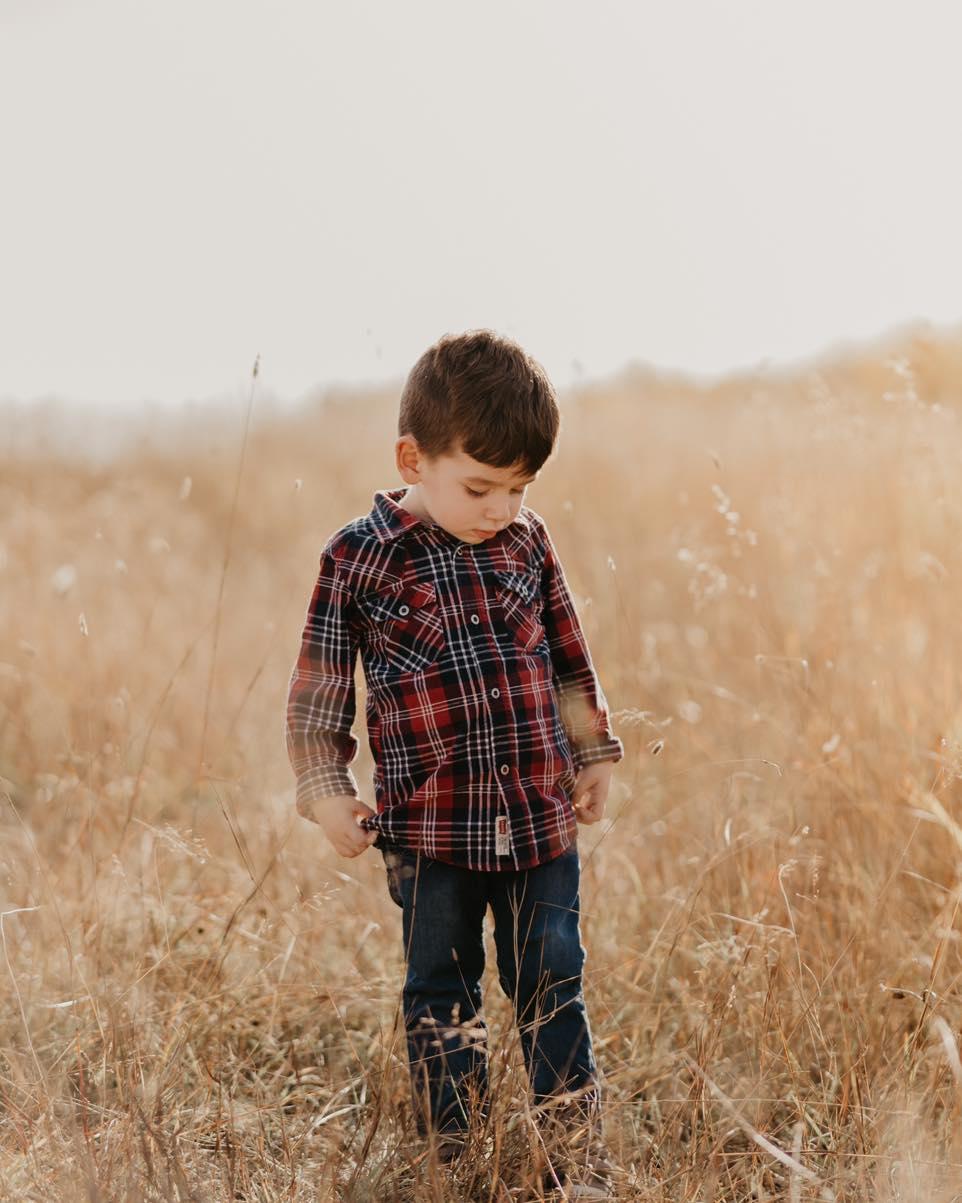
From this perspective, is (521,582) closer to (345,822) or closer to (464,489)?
(464,489)

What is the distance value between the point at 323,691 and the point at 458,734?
23 cm

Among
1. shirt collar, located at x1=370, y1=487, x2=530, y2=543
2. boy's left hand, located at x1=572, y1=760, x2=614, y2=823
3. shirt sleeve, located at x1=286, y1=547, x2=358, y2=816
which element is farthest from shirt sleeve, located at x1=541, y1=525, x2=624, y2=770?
shirt sleeve, located at x1=286, y1=547, x2=358, y2=816

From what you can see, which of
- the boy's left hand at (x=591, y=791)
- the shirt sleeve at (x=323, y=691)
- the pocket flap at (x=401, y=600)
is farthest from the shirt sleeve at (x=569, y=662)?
the shirt sleeve at (x=323, y=691)

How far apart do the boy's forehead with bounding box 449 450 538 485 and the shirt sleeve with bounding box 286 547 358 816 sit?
26 centimetres

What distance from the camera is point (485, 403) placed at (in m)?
1.83

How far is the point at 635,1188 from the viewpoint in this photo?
6.13 ft

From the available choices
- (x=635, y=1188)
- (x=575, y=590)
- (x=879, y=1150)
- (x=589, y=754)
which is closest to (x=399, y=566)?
(x=589, y=754)

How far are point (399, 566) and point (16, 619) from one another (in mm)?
3117

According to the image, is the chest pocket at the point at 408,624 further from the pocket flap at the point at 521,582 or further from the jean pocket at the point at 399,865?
the jean pocket at the point at 399,865

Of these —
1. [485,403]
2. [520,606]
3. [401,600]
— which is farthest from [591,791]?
[485,403]

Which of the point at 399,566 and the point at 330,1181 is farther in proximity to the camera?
the point at 399,566

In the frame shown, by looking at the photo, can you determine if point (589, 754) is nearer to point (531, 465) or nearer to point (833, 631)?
point (531, 465)

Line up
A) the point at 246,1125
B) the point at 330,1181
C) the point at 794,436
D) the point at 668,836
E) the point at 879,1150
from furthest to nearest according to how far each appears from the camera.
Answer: the point at 794,436 < the point at 668,836 < the point at 246,1125 < the point at 879,1150 < the point at 330,1181

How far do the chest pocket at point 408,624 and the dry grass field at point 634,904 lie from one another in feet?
1.48
